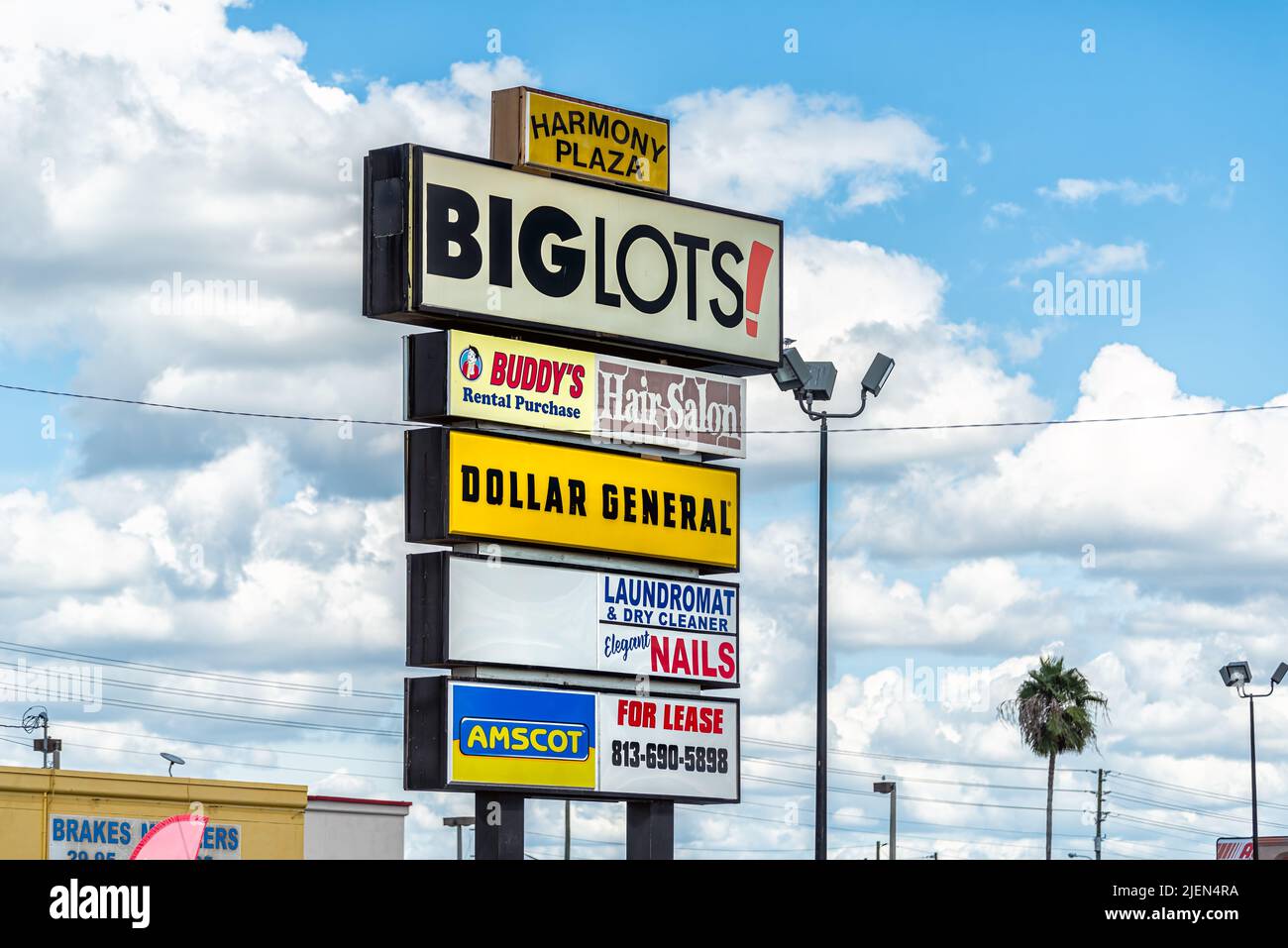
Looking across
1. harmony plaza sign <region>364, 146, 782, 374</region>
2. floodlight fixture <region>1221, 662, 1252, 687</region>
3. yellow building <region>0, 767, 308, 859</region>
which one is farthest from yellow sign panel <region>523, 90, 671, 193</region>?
floodlight fixture <region>1221, 662, 1252, 687</region>

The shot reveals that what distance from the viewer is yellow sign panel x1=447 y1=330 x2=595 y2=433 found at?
2348 cm

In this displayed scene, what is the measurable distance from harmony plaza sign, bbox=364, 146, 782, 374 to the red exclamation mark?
1 centimetres

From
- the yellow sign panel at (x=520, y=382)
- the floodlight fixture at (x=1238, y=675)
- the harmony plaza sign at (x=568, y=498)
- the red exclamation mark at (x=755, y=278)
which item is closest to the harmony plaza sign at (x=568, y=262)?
the red exclamation mark at (x=755, y=278)

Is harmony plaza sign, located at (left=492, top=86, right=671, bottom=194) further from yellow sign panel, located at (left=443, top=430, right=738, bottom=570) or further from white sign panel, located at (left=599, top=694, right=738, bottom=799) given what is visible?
white sign panel, located at (left=599, top=694, right=738, bottom=799)

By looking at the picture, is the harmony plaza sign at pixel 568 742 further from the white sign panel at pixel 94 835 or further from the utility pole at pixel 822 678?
the white sign panel at pixel 94 835

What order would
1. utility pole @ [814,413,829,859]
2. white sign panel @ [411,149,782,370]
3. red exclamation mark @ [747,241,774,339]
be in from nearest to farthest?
white sign panel @ [411,149,782,370] → red exclamation mark @ [747,241,774,339] → utility pole @ [814,413,829,859]

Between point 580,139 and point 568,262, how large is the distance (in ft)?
6.09

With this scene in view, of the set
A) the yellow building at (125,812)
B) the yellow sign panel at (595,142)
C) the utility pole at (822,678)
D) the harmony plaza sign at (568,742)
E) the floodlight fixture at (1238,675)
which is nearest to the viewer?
the harmony plaza sign at (568,742)

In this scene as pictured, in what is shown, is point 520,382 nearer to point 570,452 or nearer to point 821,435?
point 570,452

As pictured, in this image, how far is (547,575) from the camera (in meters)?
24.2

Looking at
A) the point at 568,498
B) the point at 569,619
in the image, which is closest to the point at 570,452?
the point at 568,498

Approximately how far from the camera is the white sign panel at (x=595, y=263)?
77.2 ft

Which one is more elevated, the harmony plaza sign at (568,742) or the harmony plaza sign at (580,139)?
the harmony plaza sign at (580,139)

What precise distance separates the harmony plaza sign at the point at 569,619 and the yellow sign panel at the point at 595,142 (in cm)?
549
